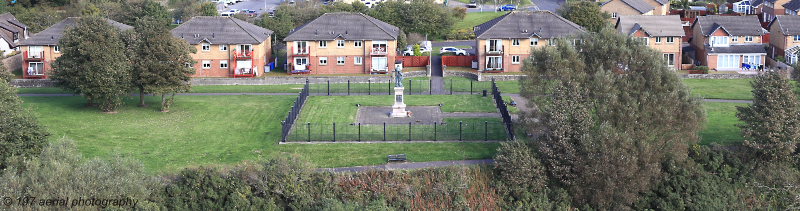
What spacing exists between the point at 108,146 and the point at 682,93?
3708 cm

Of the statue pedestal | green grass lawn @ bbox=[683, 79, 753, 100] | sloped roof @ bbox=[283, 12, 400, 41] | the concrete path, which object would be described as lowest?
the concrete path

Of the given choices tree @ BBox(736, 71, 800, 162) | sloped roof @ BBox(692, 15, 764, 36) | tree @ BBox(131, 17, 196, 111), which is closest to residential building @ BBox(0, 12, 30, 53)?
tree @ BBox(131, 17, 196, 111)

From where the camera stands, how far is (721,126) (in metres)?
53.5

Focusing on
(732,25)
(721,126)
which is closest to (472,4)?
(732,25)

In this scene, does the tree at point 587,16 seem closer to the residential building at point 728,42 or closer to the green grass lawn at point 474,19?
the residential building at point 728,42

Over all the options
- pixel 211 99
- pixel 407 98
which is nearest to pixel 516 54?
pixel 407 98

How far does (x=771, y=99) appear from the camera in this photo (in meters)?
45.4

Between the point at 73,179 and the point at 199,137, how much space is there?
1367cm

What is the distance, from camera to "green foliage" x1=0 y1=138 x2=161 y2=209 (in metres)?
36.3

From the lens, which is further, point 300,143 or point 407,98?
→ point 407,98

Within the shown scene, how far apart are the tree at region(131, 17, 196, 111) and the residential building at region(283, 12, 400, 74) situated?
2020 centimetres

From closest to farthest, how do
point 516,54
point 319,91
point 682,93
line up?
1. point 682,93
2. point 319,91
3. point 516,54

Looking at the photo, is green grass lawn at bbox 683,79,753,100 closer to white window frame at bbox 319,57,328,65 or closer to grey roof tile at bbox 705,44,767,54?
grey roof tile at bbox 705,44,767,54

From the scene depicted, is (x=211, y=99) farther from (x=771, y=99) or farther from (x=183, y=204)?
(x=771, y=99)
